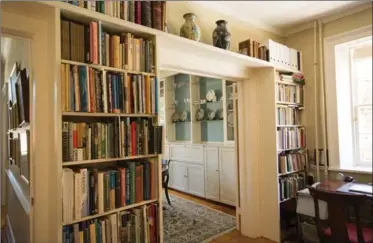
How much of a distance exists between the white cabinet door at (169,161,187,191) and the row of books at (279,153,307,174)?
2203mm

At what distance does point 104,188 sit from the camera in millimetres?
1384

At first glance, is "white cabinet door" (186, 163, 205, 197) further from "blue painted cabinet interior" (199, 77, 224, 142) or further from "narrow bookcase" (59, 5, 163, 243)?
"narrow bookcase" (59, 5, 163, 243)

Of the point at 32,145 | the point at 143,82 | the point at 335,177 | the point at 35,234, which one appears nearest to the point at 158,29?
the point at 143,82

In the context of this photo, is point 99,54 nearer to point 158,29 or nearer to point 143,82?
point 143,82

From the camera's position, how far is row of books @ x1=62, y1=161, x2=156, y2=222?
1257 millimetres

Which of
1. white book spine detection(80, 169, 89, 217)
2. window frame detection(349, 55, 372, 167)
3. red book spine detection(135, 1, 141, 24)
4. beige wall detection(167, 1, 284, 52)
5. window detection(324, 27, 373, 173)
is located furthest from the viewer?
window detection(324, 27, 373, 173)

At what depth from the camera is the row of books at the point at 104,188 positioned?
126 cm

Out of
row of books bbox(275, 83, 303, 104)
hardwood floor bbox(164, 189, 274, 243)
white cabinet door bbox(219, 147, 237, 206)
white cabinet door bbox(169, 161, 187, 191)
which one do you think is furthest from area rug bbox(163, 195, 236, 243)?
row of books bbox(275, 83, 303, 104)

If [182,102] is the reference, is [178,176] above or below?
below

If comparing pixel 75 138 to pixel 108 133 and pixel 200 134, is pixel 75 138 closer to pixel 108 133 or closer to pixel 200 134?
pixel 108 133

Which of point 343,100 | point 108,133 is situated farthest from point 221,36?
point 343,100

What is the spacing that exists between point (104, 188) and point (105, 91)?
56cm

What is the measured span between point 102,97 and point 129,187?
57cm

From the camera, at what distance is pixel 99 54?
1361 millimetres
